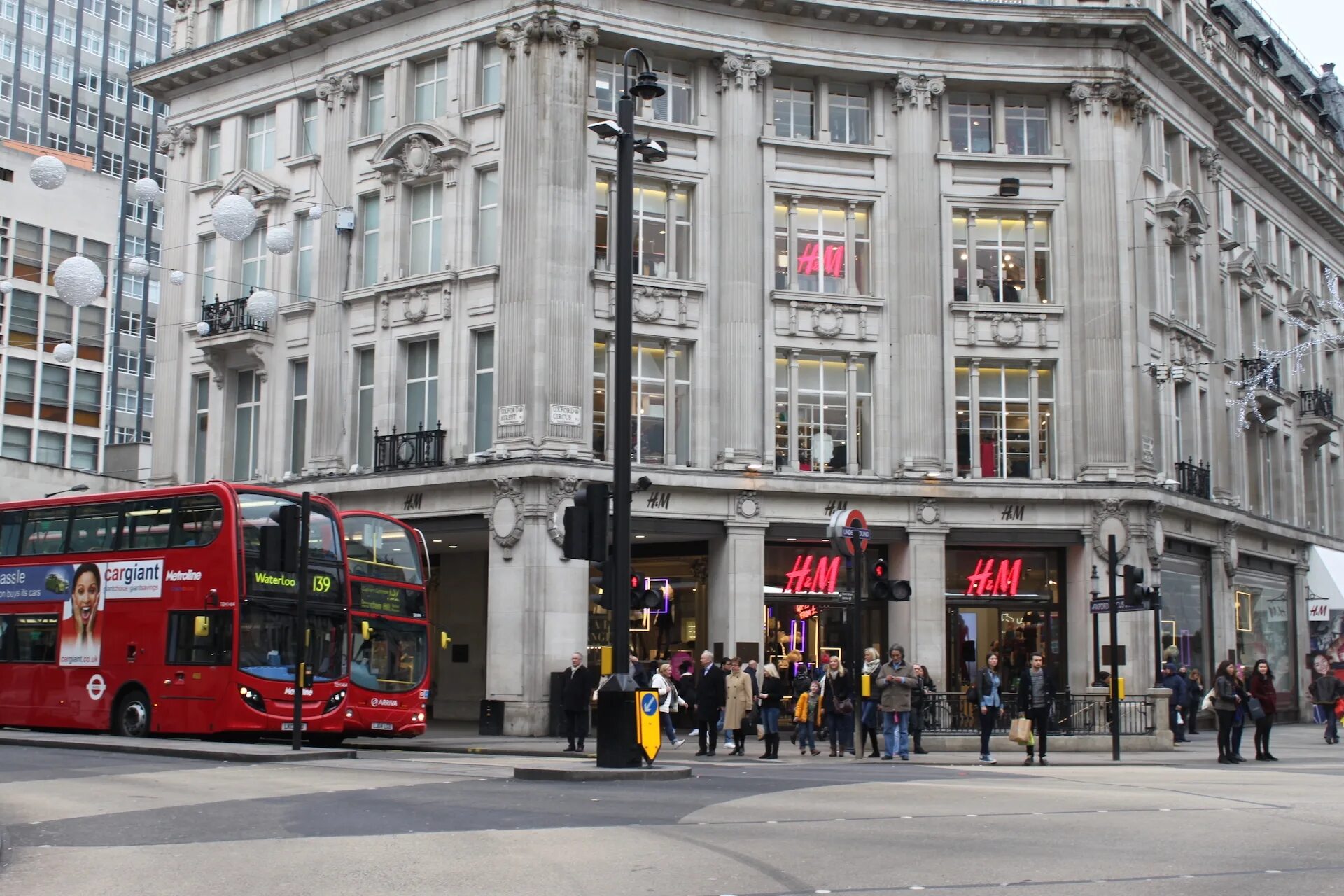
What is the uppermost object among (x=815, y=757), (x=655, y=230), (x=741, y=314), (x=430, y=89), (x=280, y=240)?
(x=430, y=89)

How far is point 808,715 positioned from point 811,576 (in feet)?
32.6

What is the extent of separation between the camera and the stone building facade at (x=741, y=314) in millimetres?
34844

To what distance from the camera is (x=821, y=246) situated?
123 ft

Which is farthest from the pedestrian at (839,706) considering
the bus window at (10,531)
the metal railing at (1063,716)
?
the bus window at (10,531)

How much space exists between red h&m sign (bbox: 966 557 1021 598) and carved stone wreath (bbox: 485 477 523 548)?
1079 cm

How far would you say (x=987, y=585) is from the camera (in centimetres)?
3725

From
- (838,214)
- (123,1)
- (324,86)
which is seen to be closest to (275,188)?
(324,86)

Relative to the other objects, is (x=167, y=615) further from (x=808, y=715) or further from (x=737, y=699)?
(x=808, y=715)

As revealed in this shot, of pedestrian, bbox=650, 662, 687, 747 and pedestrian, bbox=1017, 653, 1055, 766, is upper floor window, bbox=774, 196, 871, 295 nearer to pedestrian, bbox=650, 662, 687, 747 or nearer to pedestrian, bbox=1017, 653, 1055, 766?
pedestrian, bbox=650, 662, 687, 747

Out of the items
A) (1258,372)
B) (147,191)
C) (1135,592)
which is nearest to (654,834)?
(1135,592)

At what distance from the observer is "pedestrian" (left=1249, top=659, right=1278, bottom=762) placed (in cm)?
2619

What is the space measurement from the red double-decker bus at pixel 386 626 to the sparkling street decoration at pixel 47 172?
7.61 metres

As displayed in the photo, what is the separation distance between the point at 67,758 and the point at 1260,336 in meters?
38.3

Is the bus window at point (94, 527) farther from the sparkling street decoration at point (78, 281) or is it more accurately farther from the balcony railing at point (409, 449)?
the balcony railing at point (409, 449)
